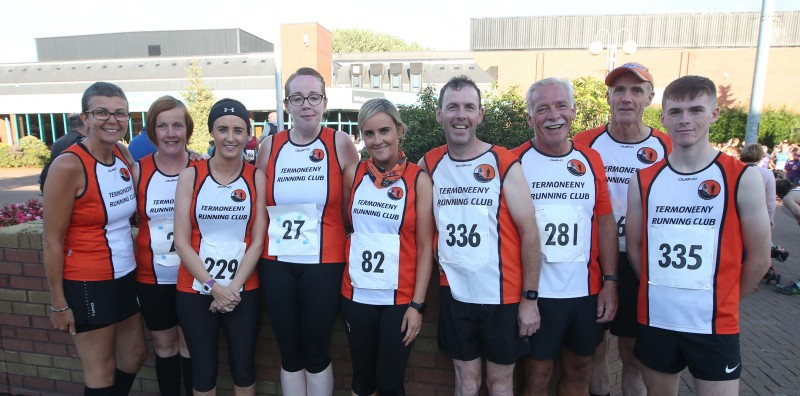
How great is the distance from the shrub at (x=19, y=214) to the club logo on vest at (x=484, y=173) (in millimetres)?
4814

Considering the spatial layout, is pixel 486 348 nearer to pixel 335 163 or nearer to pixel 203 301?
pixel 335 163

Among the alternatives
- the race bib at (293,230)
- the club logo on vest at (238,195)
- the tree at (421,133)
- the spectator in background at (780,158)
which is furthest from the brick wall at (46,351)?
the spectator in background at (780,158)

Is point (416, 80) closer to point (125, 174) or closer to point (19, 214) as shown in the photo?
point (19, 214)

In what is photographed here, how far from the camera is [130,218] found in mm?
3129

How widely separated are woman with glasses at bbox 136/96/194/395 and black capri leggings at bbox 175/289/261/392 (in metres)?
0.24

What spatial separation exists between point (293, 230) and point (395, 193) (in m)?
0.69

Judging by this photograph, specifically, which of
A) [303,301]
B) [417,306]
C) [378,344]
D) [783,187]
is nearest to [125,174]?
[303,301]

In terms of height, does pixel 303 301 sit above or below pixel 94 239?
below

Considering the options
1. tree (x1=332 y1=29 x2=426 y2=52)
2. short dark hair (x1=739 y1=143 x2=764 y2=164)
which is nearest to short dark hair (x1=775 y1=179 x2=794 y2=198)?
short dark hair (x1=739 y1=143 x2=764 y2=164)

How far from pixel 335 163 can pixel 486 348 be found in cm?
146

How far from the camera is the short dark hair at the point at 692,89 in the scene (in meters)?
2.48

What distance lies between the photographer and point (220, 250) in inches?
112

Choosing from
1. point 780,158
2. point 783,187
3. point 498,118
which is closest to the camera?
point 498,118

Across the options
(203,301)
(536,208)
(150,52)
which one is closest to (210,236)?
(203,301)
